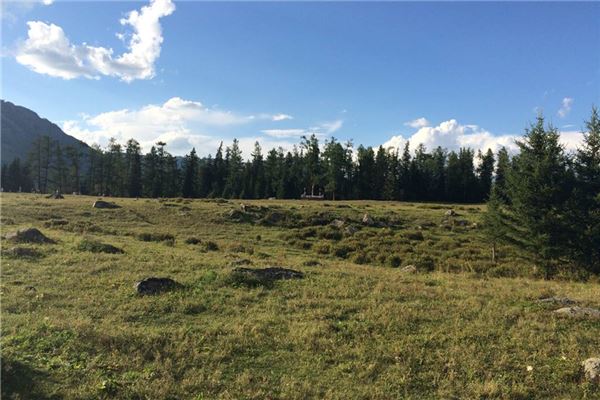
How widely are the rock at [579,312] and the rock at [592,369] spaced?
338 cm

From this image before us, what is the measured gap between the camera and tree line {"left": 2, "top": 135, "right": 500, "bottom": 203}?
99812 mm

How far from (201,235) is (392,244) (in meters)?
15.9

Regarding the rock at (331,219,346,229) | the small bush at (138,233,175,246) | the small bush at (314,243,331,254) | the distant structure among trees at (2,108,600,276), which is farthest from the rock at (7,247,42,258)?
the distant structure among trees at (2,108,600,276)

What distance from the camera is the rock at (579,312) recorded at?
10.8 meters

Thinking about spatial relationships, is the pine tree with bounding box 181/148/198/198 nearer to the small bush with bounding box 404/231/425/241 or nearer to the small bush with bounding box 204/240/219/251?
the small bush with bounding box 404/231/425/241

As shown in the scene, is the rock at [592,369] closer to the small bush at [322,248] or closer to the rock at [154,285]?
the rock at [154,285]

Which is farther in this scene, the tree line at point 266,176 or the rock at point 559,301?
the tree line at point 266,176

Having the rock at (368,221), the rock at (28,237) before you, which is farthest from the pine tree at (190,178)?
the rock at (28,237)

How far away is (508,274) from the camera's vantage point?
26828 millimetres

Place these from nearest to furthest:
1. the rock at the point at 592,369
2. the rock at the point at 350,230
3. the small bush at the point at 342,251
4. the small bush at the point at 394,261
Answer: the rock at the point at 592,369 → the small bush at the point at 394,261 → the small bush at the point at 342,251 → the rock at the point at 350,230

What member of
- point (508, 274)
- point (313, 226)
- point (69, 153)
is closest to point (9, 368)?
point (508, 274)

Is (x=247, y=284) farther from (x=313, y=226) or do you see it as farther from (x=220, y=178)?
(x=220, y=178)

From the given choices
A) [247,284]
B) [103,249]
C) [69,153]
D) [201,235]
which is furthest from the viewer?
[69,153]

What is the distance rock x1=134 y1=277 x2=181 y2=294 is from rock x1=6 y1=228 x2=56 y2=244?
10946 millimetres
